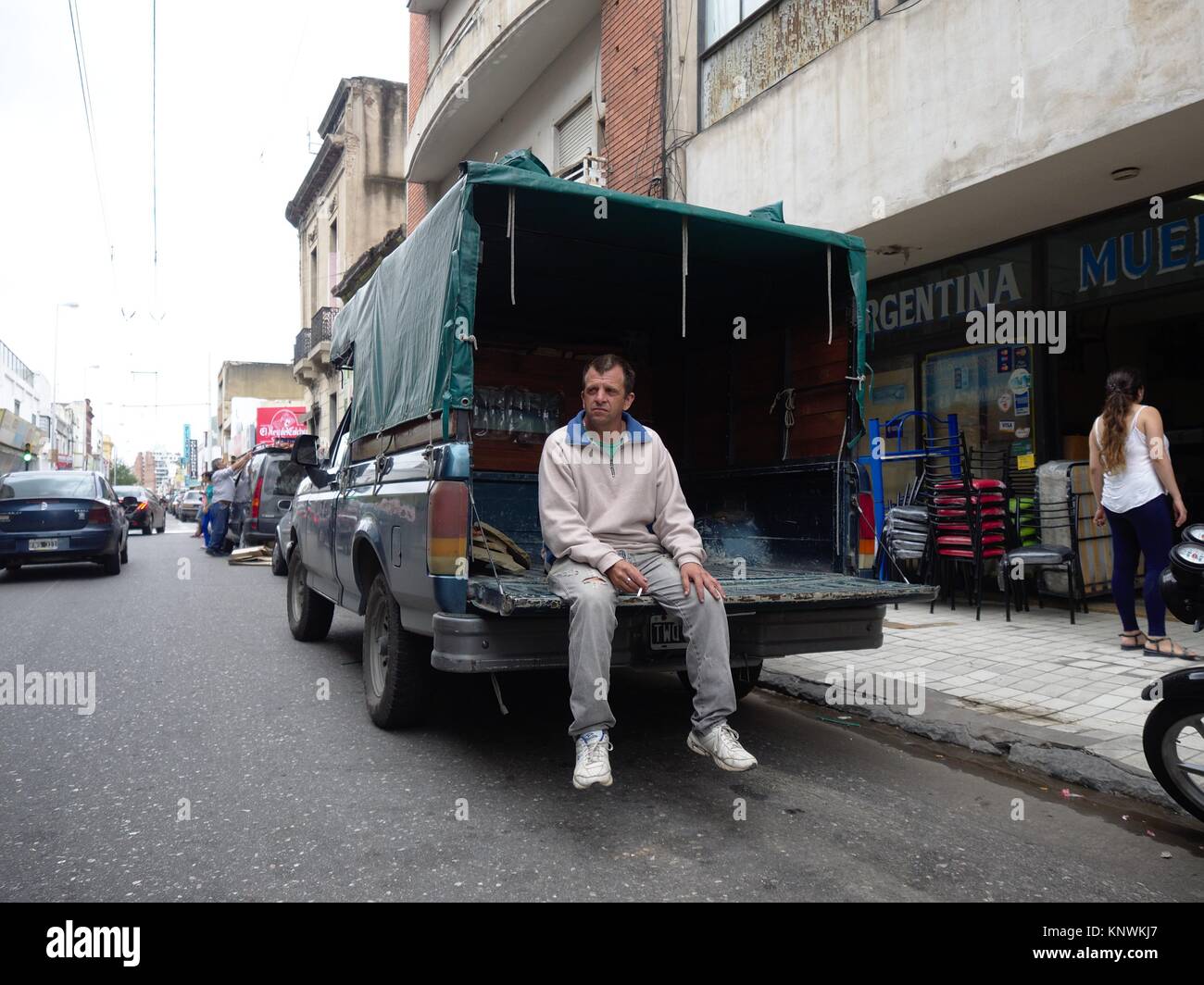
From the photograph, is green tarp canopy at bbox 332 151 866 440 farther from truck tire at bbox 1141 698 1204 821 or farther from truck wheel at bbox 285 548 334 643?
truck tire at bbox 1141 698 1204 821

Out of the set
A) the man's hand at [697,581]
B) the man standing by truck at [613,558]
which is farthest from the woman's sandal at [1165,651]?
the man's hand at [697,581]

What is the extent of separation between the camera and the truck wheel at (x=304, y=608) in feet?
23.4

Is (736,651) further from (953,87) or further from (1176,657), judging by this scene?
(953,87)

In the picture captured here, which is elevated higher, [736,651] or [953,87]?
[953,87]

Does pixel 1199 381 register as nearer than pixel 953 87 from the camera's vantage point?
No

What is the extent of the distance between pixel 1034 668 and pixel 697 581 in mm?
3314

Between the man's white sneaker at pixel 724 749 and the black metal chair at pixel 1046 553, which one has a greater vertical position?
the black metal chair at pixel 1046 553

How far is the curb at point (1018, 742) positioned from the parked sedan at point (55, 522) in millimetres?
11262

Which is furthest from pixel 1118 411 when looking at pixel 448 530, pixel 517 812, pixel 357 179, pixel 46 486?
pixel 357 179

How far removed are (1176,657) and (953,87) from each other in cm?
485

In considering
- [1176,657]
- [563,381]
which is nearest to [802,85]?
[563,381]

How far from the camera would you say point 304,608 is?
23.6ft

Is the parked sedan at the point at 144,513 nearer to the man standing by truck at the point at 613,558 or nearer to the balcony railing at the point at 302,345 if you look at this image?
the balcony railing at the point at 302,345

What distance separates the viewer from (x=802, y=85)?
29.6 ft
